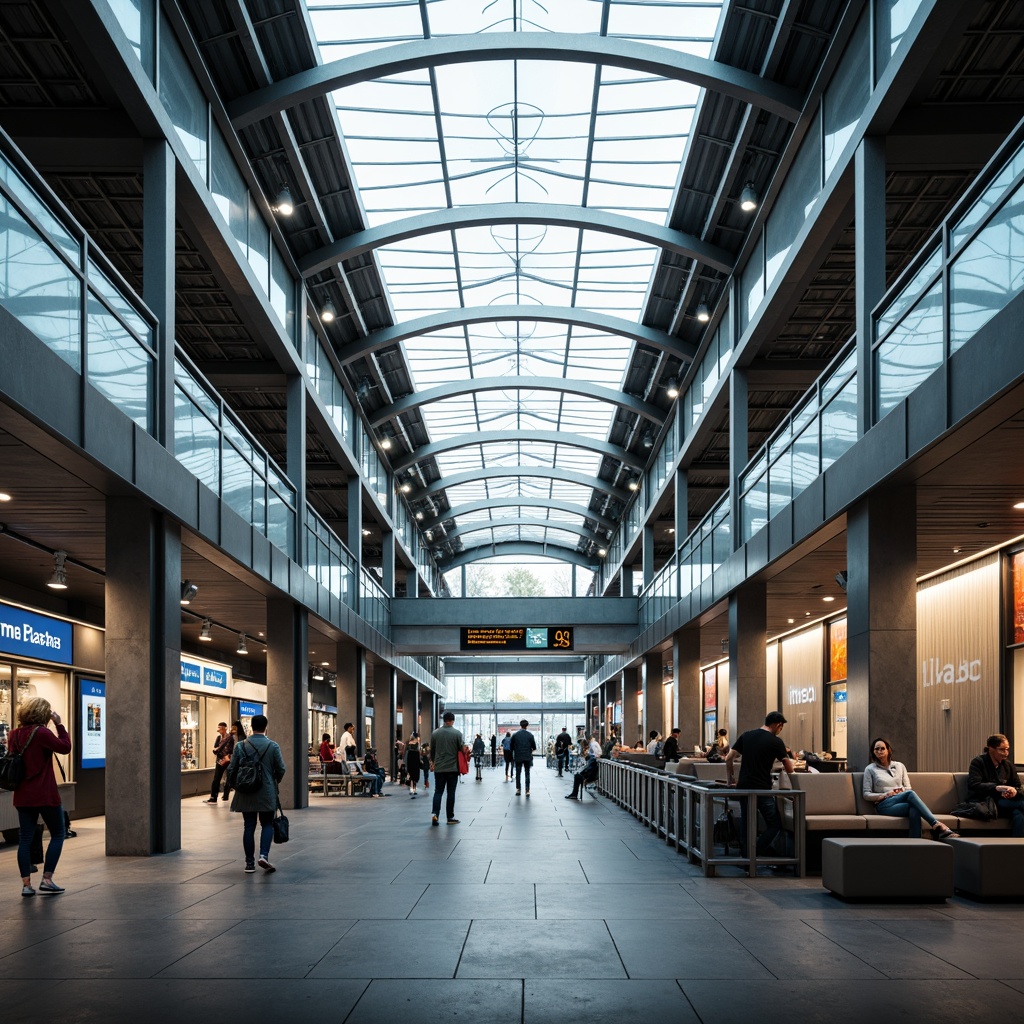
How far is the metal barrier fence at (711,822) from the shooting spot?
11.0 meters

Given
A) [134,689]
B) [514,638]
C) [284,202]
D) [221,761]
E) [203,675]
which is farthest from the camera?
[514,638]

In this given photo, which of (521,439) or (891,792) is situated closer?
(891,792)

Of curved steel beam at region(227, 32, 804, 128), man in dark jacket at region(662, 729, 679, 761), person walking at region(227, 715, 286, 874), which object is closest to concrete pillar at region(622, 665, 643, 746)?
man in dark jacket at region(662, 729, 679, 761)

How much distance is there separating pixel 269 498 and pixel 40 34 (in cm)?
856

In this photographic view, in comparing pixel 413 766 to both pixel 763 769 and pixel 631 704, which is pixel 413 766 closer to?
pixel 763 769

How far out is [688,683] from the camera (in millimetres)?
29125

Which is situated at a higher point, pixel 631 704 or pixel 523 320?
pixel 523 320

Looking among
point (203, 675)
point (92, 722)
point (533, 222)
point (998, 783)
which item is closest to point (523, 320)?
point (533, 222)

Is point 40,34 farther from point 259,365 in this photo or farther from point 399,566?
point 399,566

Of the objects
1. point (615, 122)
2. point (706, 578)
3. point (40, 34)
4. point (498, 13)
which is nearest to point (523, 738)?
point (706, 578)

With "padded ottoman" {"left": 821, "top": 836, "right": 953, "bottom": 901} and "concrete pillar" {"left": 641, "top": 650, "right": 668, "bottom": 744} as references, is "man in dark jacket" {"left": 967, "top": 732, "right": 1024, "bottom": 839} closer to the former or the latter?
"padded ottoman" {"left": 821, "top": 836, "right": 953, "bottom": 901}

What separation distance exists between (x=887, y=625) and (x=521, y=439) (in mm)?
23745

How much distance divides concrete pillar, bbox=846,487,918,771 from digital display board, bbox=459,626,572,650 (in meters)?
25.1

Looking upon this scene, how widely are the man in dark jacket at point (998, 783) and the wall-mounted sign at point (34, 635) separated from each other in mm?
11861
